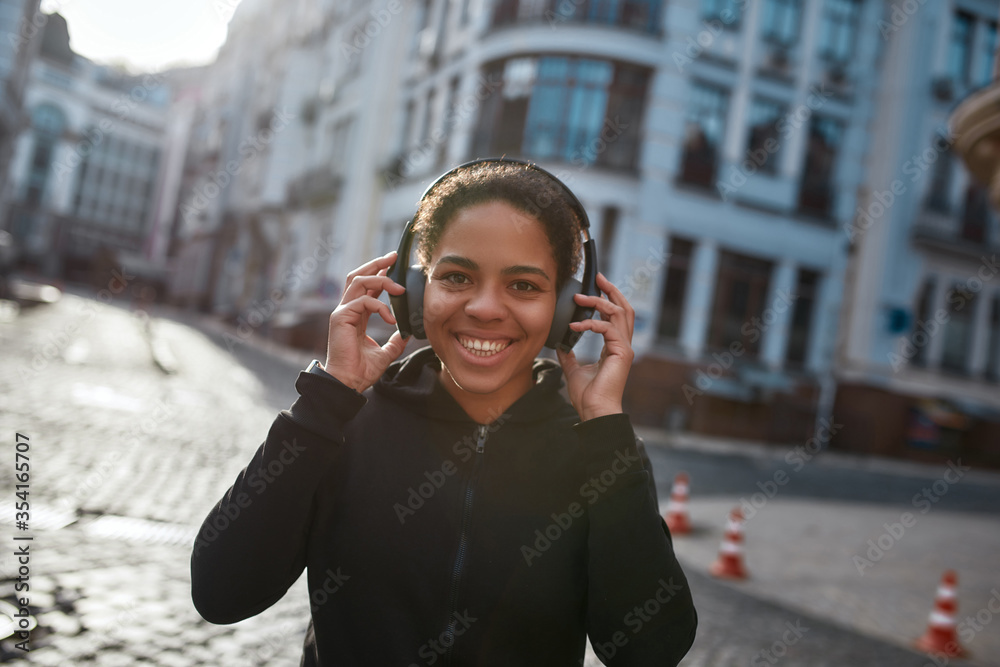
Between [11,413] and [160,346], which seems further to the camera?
[160,346]

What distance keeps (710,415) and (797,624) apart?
1528 centimetres

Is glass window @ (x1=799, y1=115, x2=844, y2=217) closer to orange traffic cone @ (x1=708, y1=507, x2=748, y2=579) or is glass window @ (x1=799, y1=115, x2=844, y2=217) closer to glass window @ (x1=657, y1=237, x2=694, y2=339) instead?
glass window @ (x1=657, y1=237, x2=694, y2=339)

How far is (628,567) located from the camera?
165cm

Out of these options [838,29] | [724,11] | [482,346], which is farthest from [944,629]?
[838,29]

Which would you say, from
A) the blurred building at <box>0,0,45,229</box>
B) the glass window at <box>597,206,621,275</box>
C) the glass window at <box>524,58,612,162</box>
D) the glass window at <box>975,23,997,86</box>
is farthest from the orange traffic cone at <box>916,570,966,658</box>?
the blurred building at <box>0,0,45,229</box>

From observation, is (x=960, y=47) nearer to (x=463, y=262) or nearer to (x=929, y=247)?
(x=929, y=247)

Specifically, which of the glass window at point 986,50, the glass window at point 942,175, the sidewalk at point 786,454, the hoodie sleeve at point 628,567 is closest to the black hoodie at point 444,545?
the hoodie sleeve at point 628,567

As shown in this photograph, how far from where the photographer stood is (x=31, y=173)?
5869cm

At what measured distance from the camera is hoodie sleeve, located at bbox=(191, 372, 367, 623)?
5.41ft

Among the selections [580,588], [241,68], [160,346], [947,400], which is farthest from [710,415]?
[241,68]

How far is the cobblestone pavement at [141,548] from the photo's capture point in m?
3.37

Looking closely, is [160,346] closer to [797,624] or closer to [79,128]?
[797,624]

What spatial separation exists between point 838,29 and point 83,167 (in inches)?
2402

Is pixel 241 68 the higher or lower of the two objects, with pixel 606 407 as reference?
higher
